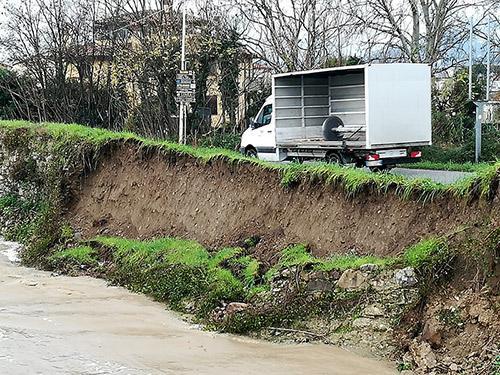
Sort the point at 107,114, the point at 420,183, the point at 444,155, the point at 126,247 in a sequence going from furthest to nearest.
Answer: the point at 107,114, the point at 444,155, the point at 126,247, the point at 420,183

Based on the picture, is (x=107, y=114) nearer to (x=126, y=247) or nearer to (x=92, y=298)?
(x=126, y=247)

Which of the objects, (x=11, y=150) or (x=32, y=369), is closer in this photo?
(x=32, y=369)

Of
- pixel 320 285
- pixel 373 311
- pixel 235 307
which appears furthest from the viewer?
pixel 235 307

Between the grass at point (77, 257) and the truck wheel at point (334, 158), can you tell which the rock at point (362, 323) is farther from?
the truck wheel at point (334, 158)

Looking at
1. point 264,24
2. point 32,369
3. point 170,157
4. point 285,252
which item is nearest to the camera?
point 32,369

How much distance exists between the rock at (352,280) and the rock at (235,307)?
1714 millimetres

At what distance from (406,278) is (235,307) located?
302 centimetres

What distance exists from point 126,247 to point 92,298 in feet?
7.80

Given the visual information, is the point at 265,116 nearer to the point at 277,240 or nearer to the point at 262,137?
the point at 262,137

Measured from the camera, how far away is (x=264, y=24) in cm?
2820

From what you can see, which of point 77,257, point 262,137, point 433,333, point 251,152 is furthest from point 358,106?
point 433,333

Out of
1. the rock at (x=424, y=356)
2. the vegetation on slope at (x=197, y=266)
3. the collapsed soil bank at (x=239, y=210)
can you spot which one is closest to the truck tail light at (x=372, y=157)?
the collapsed soil bank at (x=239, y=210)

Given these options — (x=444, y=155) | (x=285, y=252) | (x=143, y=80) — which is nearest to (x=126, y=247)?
(x=285, y=252)

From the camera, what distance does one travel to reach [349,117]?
21156mm
